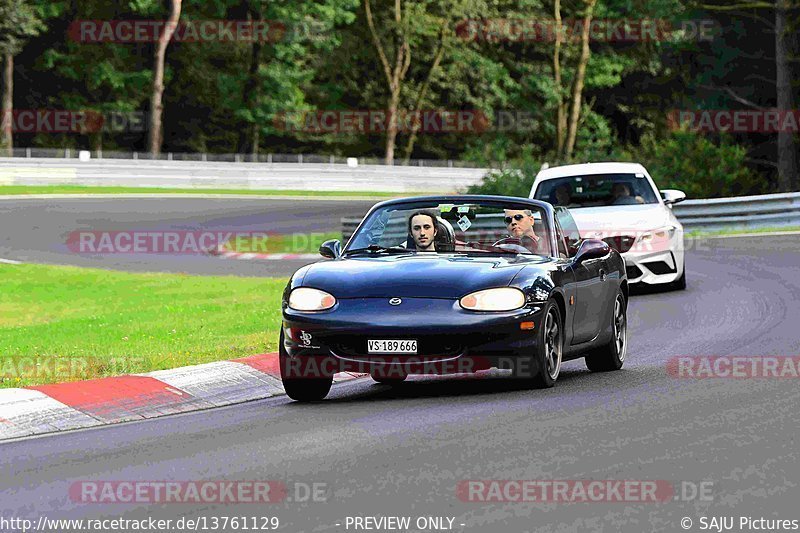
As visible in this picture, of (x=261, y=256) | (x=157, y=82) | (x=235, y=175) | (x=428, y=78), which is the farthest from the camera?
(x=428, y=78)

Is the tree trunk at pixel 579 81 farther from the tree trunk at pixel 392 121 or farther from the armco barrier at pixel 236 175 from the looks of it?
the armco barrier at pixel 236 175

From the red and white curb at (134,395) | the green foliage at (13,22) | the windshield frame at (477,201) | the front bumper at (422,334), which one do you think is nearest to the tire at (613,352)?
the windshield frame at (477,201)

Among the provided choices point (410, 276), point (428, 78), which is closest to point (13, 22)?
point (428, 78)

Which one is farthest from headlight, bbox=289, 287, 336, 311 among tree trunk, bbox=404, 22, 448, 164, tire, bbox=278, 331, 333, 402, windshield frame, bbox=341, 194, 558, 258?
tree trunk, bbox=404, 22, 448, 164

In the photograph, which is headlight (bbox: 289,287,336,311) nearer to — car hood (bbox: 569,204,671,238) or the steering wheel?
the steering wheel

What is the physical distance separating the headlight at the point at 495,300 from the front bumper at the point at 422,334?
0.15ft

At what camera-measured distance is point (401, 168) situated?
65.8m

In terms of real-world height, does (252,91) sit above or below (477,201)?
above

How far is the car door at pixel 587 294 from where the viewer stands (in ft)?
40.9

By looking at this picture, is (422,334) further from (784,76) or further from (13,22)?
(13,22)

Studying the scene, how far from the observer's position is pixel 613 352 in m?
13.3

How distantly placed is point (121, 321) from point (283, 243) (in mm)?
17451

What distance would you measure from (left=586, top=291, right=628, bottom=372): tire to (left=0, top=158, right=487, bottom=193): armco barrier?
4150 centimetres

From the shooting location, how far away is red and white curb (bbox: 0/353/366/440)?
10.4 m
